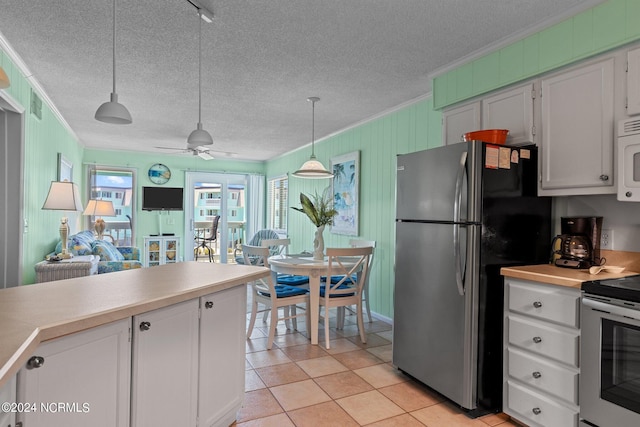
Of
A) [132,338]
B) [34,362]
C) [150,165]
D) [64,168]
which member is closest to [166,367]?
[132,338]

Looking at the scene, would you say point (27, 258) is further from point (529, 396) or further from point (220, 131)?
point (529, 396)

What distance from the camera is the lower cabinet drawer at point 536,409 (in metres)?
1.95

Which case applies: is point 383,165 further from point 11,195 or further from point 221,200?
point 221,200

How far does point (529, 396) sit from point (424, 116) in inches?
105

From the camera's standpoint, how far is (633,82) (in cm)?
198

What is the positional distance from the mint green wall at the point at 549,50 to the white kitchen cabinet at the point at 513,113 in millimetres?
80

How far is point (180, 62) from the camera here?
3047 millimetres

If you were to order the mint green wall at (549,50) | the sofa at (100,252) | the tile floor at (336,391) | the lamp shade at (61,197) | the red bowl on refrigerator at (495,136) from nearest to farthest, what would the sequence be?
the mint green wall at (549,50)
the tile floor at (336,391)
the red bowl on refrigerator at (495,136)
the lamp shade at (61,197)
the sofa at (100,252)

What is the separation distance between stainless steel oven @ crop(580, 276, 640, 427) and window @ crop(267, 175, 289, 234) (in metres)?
6.02

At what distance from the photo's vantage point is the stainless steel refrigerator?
230cm

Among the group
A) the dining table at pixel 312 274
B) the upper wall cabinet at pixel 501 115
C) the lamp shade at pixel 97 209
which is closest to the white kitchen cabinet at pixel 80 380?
the dining table at pixel 312 274

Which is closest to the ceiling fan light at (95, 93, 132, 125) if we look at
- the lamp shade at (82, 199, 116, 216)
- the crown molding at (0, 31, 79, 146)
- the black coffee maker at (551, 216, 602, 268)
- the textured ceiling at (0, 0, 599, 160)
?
the textured ceiling at (0, 0, 599, 160)

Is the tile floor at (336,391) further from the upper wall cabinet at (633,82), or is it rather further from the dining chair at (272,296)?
the upper wall cabinet at (633,82)

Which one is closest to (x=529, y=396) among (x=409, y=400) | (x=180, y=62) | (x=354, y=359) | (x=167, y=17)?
(x=409, y=400)
